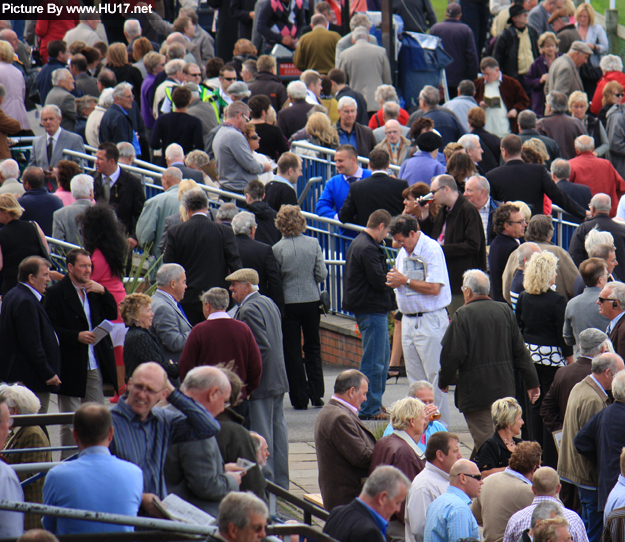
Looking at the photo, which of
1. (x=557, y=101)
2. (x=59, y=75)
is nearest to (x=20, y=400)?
(x=59, y=75)

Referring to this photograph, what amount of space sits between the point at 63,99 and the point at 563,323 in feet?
27.4

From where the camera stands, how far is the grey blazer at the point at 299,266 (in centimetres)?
978

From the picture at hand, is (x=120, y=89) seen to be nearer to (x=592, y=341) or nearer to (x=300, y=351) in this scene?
(x=300, y=351)

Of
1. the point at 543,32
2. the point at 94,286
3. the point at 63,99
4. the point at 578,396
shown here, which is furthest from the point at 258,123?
the point at 543,32

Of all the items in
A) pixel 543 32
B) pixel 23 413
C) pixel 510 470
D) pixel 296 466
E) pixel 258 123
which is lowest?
pixel 296 466

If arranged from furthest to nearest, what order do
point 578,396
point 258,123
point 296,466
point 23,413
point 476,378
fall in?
point 258,123 < point 296,466 < point 476,378 < point 578,396 < point 23,413

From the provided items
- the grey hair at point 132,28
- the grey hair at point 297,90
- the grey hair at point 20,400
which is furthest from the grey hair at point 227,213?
the grey hair at point 132,28

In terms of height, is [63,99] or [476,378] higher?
[63,99]

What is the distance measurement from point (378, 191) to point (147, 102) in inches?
218

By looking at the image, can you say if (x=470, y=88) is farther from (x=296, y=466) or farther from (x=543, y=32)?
(x=296, y=466)

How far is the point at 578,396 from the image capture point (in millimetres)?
7484

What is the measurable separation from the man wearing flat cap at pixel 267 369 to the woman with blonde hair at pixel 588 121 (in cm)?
751

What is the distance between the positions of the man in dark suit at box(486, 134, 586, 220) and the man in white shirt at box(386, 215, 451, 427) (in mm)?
2325

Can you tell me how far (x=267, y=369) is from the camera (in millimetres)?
8289
